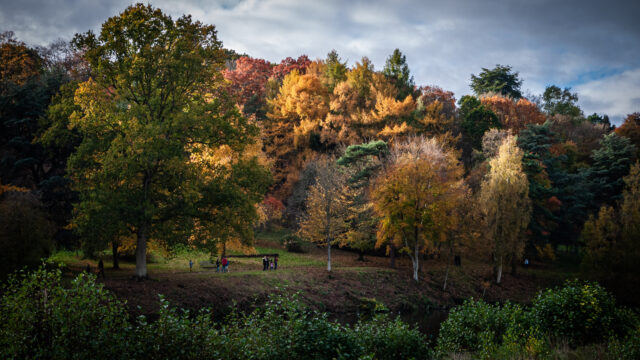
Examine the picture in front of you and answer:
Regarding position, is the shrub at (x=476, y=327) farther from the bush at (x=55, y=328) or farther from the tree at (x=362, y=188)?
the tree at (x=362, y=188)

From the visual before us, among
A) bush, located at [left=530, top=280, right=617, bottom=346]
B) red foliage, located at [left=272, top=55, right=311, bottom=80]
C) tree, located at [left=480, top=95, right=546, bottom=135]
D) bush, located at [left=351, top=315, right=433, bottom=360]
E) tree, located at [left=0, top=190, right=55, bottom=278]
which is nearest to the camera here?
bush, located at [left=351, top=315, right=433, bottom=360]

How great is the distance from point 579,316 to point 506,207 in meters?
26.3

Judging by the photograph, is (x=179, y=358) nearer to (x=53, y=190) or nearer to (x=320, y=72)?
(x=53, y=190)

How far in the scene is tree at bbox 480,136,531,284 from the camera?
37.9 meters

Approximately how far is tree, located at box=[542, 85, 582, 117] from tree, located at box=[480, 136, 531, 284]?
142ft

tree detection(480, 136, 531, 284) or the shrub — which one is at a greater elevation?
tree detection(480, 136, 531, 284)

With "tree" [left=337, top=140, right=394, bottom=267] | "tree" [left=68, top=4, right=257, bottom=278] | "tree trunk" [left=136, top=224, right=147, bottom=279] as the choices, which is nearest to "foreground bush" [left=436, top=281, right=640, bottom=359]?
"tree" [left=68, top=4, right=257, bottom=278]

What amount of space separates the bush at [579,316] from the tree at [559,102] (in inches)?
2746

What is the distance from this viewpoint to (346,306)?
30.3m

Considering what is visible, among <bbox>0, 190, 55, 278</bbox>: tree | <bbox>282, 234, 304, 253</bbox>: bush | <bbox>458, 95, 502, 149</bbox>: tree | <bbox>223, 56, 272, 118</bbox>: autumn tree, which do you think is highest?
<bbox>223, 56, 272, 118</bbox>: autumn tree

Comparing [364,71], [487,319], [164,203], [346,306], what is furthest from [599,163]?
[164,203]

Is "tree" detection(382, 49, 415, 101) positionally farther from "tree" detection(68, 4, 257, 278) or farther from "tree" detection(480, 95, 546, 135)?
"tree" detection(68, 4, 257, 278)

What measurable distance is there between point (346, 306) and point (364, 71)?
35.3 m

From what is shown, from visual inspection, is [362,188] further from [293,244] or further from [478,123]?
[478,123]
